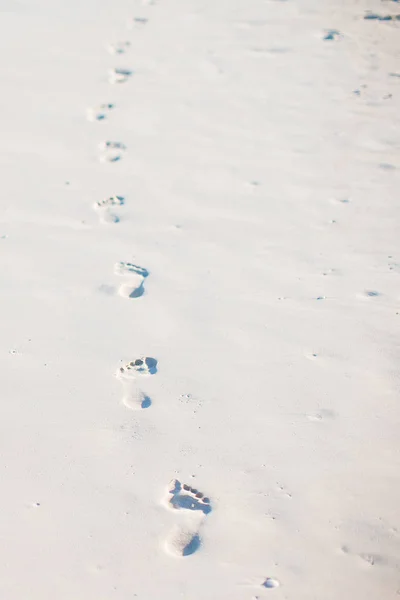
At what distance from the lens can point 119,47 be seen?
4.14m

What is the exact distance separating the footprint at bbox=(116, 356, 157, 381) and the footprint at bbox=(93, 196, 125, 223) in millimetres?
825

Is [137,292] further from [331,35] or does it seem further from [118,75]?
[331,35]

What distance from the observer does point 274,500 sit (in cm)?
167

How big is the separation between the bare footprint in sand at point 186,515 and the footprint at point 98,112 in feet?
7.35

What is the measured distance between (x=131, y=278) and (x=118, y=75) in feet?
6.19

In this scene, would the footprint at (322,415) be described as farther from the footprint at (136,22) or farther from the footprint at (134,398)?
the footprint at (136,22)

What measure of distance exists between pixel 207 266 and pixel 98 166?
35.6 inches

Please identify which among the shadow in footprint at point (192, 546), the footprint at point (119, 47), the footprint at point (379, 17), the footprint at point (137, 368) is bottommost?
the shadow in footprint at point (192, 546)

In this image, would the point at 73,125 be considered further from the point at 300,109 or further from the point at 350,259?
the point at 350,259

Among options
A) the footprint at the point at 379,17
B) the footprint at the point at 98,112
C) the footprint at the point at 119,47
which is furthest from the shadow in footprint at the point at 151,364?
the footprint at the point at 379,17

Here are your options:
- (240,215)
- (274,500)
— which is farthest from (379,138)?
(274,500)

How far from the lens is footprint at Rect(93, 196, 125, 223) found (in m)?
2.68

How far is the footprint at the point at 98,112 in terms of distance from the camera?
338 centimetres

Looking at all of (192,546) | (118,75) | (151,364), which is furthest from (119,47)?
(192,546)
